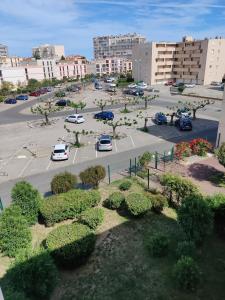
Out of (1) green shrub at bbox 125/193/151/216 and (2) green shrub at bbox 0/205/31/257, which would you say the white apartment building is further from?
(2) green shrub at bbox 0/205/31/257

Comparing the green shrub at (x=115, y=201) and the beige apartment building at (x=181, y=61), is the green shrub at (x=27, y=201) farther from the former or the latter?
the beige apartment building at (x=181, y=61)

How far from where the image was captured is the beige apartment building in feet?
289

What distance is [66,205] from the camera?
15250mm

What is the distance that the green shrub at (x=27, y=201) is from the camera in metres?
15.0

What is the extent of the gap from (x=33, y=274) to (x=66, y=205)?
6.08 m

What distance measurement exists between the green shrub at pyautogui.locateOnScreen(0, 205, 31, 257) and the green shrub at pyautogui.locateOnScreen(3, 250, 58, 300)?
3.63m

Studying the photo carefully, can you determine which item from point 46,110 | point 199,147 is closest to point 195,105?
point 46,110

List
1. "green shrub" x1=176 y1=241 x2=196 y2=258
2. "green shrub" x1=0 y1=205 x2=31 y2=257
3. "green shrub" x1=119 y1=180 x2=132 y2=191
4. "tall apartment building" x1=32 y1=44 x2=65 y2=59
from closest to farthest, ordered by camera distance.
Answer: "green shrub" x1=176 y1=241 x2=196 y2=258 → "green shrub" x1=0 y1=205 x2=31 y2=257 → "green shrub" x1=119 y1=180 x2=132 y2=191 → "tall apartment building" x1=32 y1=44 x2=65 y2=59

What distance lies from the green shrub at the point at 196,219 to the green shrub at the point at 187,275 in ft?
6.30

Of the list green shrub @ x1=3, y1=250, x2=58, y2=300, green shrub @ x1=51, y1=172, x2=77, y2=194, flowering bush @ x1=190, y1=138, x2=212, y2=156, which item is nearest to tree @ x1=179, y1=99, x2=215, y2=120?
flowering bush @ x1=190, y1=138, x2=212, y2=156

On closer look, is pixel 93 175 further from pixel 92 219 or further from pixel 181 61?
pixel 181 61

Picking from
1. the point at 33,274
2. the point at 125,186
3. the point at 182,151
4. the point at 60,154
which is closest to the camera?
the point at 33,274

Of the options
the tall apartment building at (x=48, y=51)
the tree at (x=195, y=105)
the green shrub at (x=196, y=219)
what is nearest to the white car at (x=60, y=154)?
the green shrub at (x=196, y=219)

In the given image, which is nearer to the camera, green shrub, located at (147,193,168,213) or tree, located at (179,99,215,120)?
green shrub, located at (147,193,168,213)
